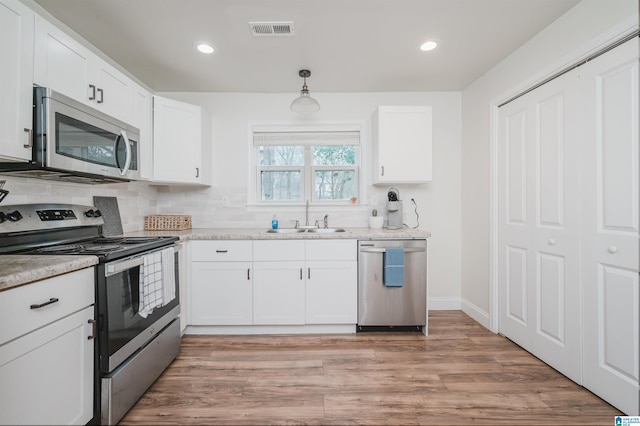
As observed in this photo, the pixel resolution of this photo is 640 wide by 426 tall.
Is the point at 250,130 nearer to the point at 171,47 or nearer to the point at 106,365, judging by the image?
the point at 171,47

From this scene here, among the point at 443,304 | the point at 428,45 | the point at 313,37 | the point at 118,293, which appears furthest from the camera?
the point at 443,304

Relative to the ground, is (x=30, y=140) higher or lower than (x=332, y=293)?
higher

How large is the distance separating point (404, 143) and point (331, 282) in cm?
162

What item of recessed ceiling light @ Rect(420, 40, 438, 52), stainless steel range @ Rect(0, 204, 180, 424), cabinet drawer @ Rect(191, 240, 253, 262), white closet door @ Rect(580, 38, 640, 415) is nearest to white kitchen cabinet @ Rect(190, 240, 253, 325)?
cabinet drawer @ Rect(191, 240, 253, 262)

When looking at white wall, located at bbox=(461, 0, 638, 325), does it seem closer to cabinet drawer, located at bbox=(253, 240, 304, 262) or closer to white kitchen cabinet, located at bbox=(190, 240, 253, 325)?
cabinet drawer, located at bbox=(253, 240, 304, 262)

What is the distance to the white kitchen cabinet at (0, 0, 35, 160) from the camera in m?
1.31

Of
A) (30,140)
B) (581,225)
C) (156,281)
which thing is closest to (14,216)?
(30,140)

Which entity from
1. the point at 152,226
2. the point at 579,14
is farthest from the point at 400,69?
the point at 152,226

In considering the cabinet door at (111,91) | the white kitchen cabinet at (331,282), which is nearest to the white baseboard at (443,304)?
the white kitchen cabinet at (331,282)

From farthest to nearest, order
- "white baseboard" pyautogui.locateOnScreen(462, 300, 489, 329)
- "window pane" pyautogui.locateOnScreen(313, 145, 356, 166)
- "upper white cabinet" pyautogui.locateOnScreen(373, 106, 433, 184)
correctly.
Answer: "window pane" pyautogui.locateOnScreen(313, 145, 356, 166), "upper white cabinet" pyautogui.locateOnScreen(373, 106, 433, 184), "white baseboard" pyautogui.locateOnScreen(462, 300, 489, 329)

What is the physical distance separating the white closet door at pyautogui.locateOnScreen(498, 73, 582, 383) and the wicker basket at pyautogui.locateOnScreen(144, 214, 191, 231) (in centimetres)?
321

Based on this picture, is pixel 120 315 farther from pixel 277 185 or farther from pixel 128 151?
pixel 277 185

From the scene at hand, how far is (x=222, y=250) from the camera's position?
2.53 meters

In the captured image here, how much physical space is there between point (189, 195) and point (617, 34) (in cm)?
371
